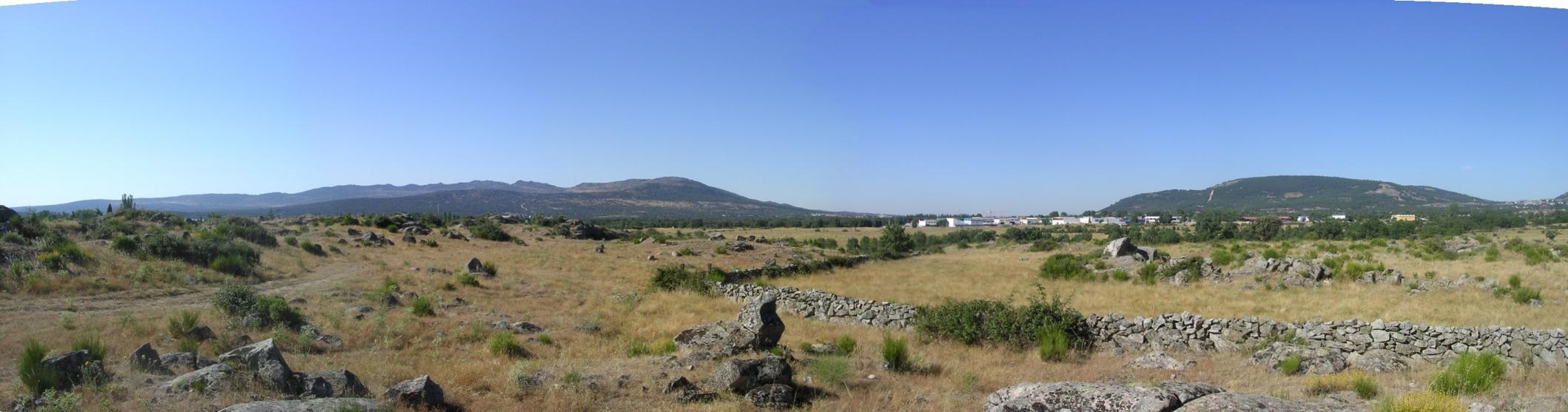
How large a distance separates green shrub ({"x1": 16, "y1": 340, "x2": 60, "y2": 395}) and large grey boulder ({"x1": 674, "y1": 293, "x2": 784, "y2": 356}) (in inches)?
310

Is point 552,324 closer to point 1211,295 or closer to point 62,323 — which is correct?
point 62,323

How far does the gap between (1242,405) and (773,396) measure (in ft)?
16.5

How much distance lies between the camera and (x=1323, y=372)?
10.0 meters

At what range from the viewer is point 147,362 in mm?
8555

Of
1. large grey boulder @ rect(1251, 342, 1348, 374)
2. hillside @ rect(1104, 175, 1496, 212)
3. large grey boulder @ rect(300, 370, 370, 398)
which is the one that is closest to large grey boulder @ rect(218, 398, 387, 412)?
large grey boulder @ rect(300, 370, 370, 398)

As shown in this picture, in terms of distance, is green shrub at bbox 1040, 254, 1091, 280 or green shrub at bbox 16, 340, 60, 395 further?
green shrub at bbox 1040, 254, 1091, 280

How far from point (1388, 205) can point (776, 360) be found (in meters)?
169

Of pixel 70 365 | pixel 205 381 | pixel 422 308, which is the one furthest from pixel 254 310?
pixel 205 381

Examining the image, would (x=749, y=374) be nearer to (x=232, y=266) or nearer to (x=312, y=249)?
(x=232, y=266)

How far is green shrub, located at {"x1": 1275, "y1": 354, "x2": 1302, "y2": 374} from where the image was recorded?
10148 millimetres

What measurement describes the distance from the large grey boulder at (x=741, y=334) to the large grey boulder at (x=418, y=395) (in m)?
4.43

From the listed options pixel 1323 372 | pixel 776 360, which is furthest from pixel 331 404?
pixel 1323 372

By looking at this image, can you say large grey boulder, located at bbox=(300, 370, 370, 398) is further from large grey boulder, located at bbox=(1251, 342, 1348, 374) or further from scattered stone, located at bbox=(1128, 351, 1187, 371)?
large grey boulder, located at bbox=(1251, 342, 1348, 374)

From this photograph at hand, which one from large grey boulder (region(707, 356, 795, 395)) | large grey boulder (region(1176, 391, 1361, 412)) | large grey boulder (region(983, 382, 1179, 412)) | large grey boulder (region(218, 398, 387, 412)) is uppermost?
large grey boulder (region(1176, 391, 1361, 412))
